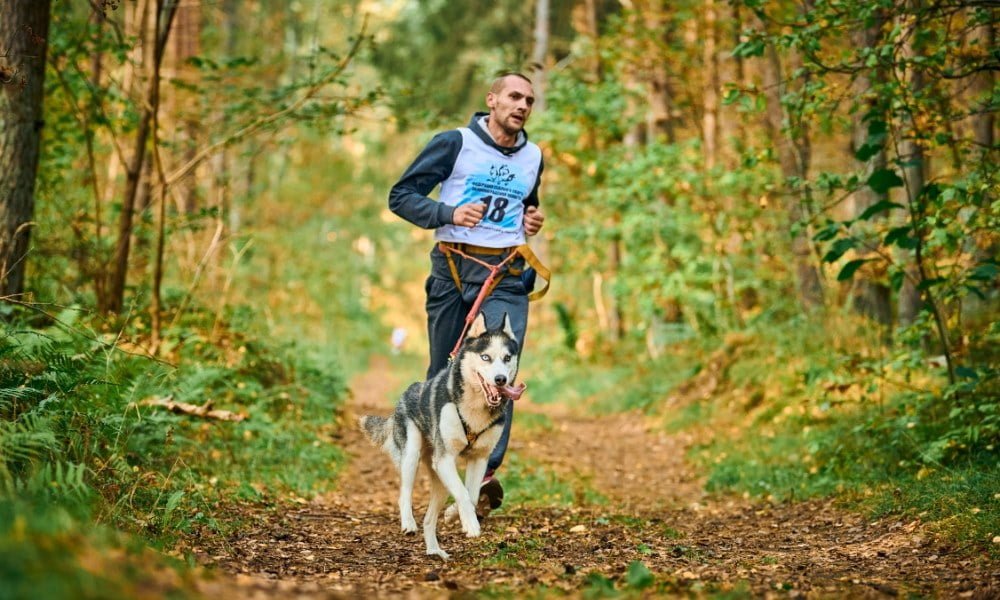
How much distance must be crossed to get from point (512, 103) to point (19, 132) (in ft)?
11.7

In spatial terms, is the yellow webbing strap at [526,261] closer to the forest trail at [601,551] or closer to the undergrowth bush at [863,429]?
the forest trail at [601,551]

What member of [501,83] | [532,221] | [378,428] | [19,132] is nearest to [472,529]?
[378,428]

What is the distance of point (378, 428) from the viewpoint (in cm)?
551

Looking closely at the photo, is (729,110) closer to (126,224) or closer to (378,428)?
(126,224)

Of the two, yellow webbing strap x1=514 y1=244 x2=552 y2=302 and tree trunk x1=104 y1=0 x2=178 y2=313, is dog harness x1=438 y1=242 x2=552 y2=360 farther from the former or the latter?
tree trunk x1=104 y1=0 x2=178 y2=313

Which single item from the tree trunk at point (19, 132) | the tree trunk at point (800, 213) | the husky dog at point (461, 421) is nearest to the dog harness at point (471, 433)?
the husky dog at point (461, 421)

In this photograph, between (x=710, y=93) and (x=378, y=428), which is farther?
(x=710, y=93)

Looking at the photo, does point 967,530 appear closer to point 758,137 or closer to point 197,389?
point 197,389

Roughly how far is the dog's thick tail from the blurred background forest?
102 centimetres

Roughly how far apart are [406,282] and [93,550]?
3944 centimetres

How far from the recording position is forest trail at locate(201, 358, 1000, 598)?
375cm

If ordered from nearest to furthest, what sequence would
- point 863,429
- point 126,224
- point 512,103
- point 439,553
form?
point 439,553 < point 512,103 < point 863,429 < point 126,224

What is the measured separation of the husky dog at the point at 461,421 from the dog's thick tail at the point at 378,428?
232 millimetres

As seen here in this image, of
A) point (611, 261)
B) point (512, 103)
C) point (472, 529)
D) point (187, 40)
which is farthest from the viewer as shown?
point (611, 261)
